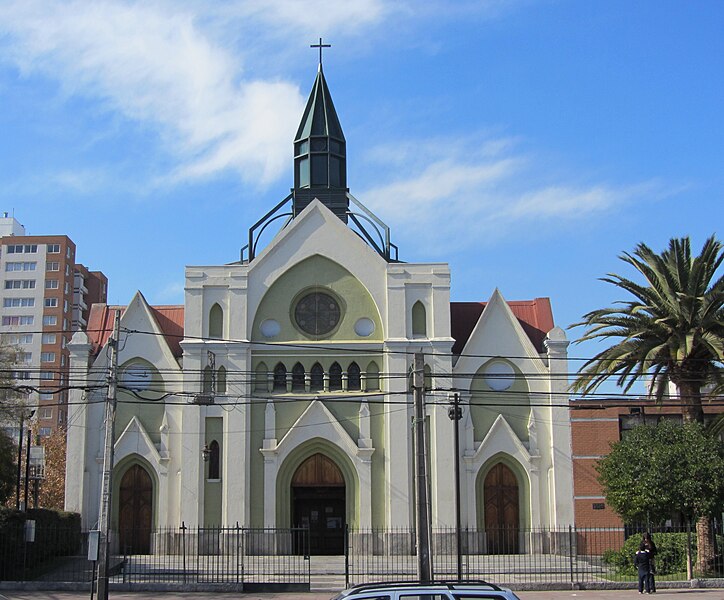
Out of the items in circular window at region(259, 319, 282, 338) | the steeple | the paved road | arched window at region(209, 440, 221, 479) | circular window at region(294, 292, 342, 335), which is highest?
the steeple

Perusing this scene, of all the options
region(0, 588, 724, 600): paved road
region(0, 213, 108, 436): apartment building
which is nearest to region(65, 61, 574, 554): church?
region(0, 588, 724, 600): paved road

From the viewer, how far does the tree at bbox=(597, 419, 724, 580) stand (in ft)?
108

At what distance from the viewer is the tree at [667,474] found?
3278 centimetres

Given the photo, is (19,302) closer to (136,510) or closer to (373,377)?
(136,510)

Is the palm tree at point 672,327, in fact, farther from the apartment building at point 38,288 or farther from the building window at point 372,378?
the apartment building at point 38,288

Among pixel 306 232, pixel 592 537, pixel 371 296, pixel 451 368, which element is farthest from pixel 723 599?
pixel 306 232

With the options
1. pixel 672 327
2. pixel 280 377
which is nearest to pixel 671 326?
pixel 672 327

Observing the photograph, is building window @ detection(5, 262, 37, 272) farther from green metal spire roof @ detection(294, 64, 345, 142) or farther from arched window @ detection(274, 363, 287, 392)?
arched window @ detection(274, 363, 287, 392)

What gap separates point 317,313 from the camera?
4559cm

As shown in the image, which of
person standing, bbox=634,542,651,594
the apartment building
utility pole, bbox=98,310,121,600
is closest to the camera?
utility pole, bbox=98,310,121,600

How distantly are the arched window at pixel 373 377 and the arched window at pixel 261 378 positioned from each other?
145 inches

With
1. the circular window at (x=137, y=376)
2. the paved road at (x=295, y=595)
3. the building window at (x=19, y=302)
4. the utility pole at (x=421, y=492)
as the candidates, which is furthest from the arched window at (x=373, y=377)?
the building window at (x=19, y=302)

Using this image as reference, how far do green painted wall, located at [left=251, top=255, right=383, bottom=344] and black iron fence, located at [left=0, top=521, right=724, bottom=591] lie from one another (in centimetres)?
858

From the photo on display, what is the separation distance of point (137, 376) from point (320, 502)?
9780 mm
